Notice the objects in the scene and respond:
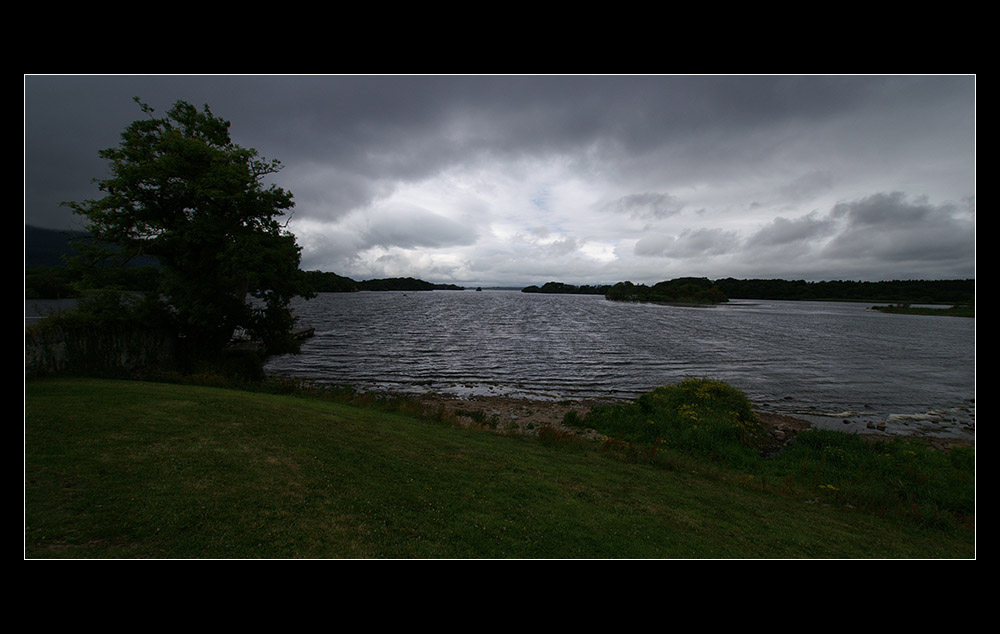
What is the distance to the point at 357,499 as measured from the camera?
6.88 meters

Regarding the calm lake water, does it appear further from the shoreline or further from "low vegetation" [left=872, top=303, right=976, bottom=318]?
"low vegetation" [left=872, top=303, right=976, bottom=318]

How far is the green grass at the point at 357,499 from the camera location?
552cm

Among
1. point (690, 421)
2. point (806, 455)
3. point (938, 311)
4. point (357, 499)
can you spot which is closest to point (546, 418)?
point (690, 421)

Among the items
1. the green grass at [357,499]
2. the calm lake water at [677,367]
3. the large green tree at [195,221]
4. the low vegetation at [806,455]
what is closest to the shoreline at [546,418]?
the calm lake water at [677,367]

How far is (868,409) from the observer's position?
25.4m

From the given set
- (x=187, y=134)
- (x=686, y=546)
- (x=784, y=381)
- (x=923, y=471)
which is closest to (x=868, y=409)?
(x=784, y=381)

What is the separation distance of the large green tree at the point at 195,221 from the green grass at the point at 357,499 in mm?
9193

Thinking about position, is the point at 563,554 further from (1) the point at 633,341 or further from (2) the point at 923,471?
(1) the point at 633,341

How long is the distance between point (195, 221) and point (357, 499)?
2133 cm

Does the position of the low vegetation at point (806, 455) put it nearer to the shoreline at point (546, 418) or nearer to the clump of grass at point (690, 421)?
the clump of grass at point (690, 421)

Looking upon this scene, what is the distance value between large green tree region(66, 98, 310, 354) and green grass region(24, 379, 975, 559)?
362 inches

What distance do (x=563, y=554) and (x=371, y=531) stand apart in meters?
3.14

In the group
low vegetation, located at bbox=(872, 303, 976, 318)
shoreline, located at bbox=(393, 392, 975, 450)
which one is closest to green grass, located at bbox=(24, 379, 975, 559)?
shoreline, located at bbox=(393, 392, 975, 450)

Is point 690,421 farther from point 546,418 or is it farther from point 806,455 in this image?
point 546,418
